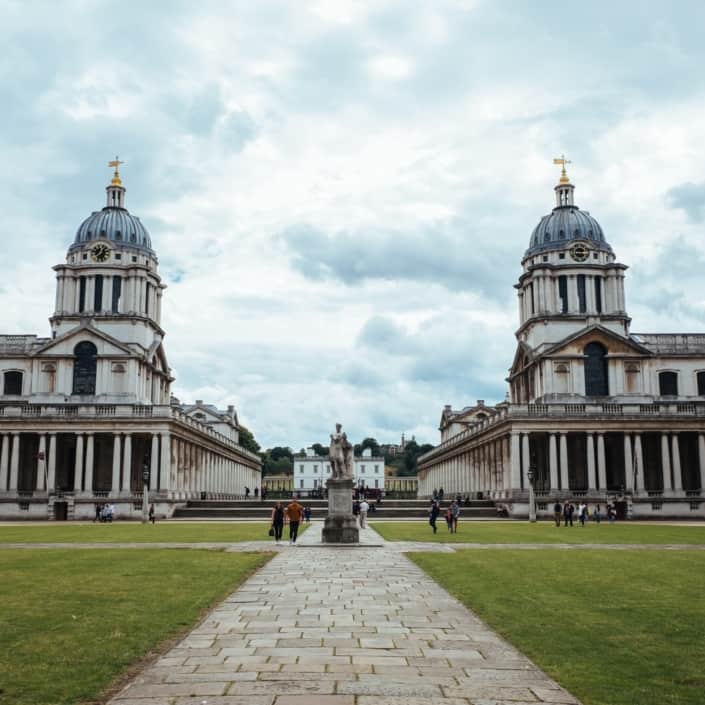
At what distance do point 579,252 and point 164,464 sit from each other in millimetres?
46250

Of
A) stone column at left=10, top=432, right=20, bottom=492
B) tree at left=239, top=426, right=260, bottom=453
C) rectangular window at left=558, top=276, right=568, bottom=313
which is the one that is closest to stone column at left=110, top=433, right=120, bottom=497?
stone column at left=10, top=432, right=20, bottom=492

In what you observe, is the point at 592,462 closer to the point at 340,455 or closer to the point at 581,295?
the point at 581,295

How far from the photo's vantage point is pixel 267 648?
12.5 meters

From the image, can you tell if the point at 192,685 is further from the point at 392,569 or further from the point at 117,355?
the point at 117,355

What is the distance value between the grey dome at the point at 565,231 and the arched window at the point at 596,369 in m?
12.0

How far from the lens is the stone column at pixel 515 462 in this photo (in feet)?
242

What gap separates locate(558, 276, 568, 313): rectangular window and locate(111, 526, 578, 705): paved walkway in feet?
235

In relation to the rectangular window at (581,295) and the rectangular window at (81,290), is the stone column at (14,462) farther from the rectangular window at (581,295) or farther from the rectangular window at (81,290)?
the rectangular window at (581,295)

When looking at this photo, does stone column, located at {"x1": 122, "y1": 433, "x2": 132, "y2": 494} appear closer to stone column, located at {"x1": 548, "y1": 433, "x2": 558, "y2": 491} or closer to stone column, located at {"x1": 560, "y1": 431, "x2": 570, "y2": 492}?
stone column, located at {"x1": 548, "y1": 433, "x2": 558, "y2": 491}

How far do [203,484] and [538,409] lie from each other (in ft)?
127

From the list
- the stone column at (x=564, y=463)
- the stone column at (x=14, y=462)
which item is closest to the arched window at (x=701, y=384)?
the stone column at (x=564, y=463)

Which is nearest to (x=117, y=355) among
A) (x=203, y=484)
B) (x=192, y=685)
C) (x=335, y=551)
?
(x=203, y=484)

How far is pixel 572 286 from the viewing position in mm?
88125

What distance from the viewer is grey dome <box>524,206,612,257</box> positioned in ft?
295
